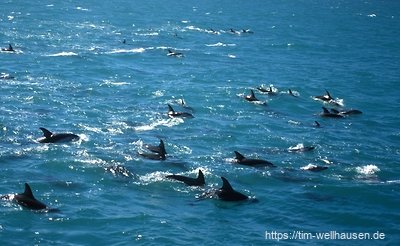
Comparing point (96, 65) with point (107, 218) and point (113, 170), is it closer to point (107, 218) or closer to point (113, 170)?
point (113, 170)

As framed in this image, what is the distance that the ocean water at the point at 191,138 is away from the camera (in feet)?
80.1

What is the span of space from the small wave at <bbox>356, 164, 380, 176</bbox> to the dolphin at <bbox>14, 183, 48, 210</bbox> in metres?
17.6

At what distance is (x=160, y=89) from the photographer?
50.6m

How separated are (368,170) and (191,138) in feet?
→ 36.2

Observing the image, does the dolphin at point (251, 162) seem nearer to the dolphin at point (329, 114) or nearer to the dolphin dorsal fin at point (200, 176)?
the dolphin dorsal fin at point (200, 176)

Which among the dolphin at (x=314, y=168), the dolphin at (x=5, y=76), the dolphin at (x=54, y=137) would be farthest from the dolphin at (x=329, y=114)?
the dolphin at (x=5, y=76)

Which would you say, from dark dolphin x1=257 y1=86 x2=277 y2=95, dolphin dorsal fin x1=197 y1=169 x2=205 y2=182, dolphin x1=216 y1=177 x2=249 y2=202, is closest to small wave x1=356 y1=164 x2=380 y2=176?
dolphin x1=216 y1=177 x2=249 y2=202

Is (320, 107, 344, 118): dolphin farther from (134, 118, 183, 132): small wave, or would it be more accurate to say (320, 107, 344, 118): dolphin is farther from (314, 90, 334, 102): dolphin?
(134, 118, 183, 132): small wave

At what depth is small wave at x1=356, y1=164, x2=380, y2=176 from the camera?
3225cm

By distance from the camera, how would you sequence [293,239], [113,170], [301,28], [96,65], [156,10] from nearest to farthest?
[293,239], [113,170], [96,65], [301,28], [156,10]

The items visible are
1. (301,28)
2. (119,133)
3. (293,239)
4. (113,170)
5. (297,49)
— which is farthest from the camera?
(301,28)

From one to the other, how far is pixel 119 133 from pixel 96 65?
25.2 meters

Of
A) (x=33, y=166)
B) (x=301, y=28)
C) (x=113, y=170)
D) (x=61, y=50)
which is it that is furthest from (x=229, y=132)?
(x=301, y=28)

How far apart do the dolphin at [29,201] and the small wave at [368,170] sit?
57.6 ft
